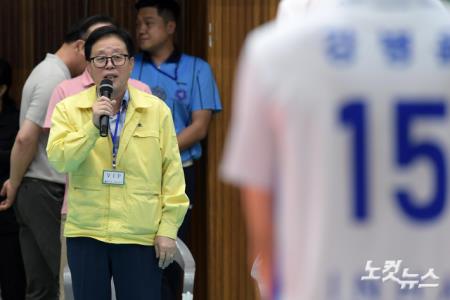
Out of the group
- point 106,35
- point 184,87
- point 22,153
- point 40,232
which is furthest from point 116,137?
point 40,232

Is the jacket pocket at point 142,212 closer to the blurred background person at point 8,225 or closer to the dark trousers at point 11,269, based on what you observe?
the blurred background person at point 8,225

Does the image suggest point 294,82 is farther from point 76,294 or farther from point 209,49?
point 209,49

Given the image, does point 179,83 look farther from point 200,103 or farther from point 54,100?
point 54,100

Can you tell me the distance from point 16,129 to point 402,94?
15.7 feet

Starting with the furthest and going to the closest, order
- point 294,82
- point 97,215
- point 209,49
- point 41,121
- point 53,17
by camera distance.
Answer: point 53,17
point 209,49
point 41,121
point 97,215
point 294,82

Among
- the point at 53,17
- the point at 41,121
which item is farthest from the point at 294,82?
the point at 53,17

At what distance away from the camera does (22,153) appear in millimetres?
6035

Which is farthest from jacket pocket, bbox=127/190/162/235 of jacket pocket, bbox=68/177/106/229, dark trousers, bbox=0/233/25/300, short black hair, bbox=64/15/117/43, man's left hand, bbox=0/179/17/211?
dark trousers, bbox=0/233/25/300

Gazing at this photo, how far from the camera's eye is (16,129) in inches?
263

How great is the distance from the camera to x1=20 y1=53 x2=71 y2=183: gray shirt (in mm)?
5957

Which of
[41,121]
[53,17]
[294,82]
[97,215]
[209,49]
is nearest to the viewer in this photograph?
[294,82]

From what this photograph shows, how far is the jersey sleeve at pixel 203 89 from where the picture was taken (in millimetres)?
6254

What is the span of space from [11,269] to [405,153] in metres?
5.07

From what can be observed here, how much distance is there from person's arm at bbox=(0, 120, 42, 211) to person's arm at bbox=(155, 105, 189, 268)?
1.26m
